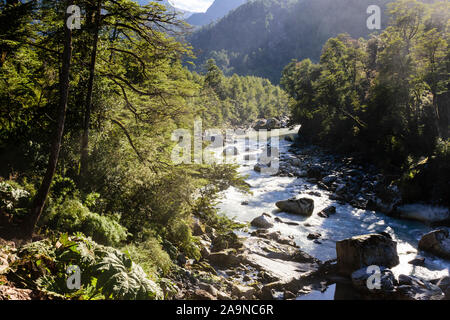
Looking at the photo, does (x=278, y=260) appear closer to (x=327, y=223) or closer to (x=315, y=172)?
(x=327, y=223)

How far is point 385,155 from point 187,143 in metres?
22.2

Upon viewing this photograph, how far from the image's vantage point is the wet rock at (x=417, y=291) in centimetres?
923

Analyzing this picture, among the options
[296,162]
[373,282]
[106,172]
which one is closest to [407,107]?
[296,162]

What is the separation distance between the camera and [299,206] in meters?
18.8

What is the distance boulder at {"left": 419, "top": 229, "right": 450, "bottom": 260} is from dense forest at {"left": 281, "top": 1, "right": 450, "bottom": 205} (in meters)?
5.77

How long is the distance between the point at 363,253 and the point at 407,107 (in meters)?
20.3

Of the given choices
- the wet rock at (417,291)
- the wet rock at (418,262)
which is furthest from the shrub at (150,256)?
the wet rock at (418,262)

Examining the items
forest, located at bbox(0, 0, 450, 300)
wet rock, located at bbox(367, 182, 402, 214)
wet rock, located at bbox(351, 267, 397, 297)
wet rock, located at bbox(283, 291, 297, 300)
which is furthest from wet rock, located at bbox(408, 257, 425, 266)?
wet rock, located at bbox(367, 182, 402, 214)

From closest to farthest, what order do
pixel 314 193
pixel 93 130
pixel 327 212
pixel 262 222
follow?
pixel 93 130 → pixel 262 222 → pixel 327 212 → pixel 314 193

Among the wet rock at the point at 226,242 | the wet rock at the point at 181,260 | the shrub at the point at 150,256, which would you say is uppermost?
the shrub at the point at 150,256

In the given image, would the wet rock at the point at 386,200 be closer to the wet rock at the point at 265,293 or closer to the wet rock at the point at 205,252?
the wet rock at the point at 265,293

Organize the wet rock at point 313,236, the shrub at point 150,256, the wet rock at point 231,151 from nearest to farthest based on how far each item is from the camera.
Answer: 1. the shrub at point 150,256
2. the wet rock at point 313,236
3. the wet rock at point 231,151

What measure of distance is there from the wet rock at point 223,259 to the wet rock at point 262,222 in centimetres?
513

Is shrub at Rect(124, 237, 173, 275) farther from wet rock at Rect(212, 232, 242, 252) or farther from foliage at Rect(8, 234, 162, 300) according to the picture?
wet rock at Rect(212, 232, 242, 252)
